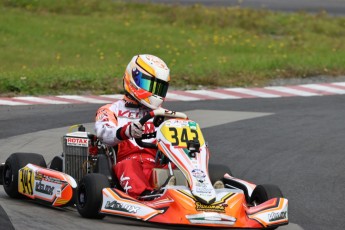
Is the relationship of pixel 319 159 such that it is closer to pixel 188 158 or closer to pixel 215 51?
pixel 188 158

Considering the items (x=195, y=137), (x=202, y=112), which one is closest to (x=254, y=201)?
(x=195, y=137)

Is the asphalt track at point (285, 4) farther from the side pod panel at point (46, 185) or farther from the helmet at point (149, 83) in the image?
the side pod panel at point (46, 185)

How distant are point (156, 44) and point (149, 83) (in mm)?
13349

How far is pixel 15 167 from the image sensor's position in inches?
361

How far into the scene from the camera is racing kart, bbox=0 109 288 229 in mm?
7676

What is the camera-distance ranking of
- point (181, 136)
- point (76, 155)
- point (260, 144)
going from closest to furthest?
point (181, 136) < point (76, 155) < point (260, 144)

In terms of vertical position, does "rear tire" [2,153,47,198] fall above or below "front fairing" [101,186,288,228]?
below

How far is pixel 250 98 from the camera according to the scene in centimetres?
1639

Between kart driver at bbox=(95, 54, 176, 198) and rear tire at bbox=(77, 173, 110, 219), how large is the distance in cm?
31

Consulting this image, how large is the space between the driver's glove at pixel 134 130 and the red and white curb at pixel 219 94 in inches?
285

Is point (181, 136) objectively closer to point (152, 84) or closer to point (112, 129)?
point (112, 129)

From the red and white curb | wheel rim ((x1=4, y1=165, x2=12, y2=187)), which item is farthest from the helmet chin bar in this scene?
the red and white curb

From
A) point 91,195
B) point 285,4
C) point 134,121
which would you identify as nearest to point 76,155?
point 134,121

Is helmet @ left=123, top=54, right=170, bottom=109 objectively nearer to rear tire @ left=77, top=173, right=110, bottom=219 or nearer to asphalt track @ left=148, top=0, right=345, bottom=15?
rear tire @ left=77, top=173, right=110, bottom=219
